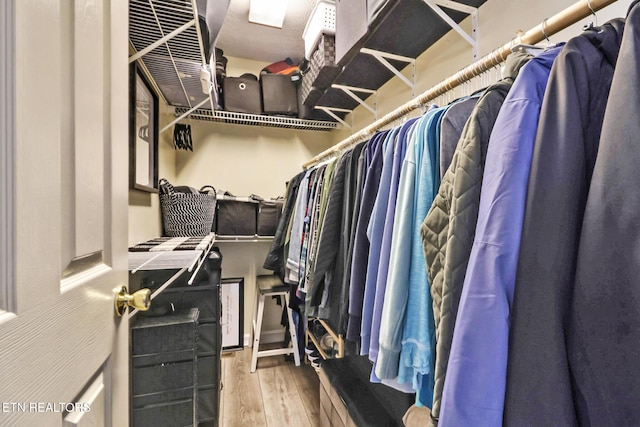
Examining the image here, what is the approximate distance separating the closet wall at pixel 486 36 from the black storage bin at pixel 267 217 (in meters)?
1.08

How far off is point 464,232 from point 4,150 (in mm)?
586

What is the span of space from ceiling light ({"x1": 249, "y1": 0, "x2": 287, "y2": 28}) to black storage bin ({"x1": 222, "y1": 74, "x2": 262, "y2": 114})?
0.42 m

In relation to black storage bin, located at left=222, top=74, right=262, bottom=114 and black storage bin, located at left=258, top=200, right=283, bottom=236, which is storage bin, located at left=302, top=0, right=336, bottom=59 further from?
black storage bin, located at left=258, top=200, right=283, bottom=236

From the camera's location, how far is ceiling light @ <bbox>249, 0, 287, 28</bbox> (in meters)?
→ 1.73

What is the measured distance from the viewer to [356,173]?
0.99 m

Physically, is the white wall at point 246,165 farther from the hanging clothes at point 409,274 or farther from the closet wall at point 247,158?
the hanging clothes at point 409,274

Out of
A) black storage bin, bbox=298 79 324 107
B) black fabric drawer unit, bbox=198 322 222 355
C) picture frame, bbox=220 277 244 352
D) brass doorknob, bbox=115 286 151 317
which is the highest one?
black storage bin, bbox=298 79 324 107

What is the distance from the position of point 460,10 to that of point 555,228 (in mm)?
1081

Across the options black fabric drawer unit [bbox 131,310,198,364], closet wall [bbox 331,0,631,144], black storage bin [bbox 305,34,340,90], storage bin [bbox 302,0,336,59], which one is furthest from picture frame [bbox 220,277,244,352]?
storage bin [bbox 302,0,336,59]

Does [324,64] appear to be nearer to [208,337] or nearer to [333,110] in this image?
[333,110]

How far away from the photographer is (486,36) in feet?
3.43

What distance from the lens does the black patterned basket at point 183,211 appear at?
1.61 meters

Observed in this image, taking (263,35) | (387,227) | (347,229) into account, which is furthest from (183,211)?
(263,35)

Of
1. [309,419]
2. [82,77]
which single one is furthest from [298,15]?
[309,419]
